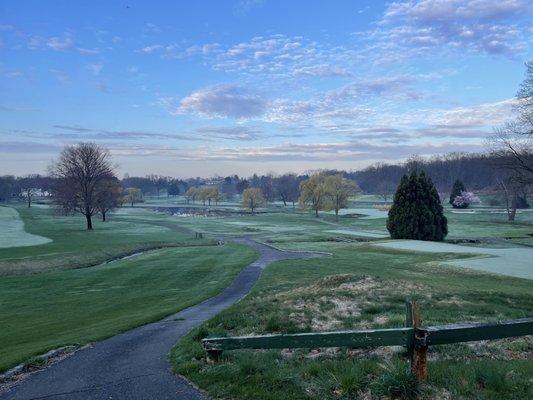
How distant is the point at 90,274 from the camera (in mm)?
31031

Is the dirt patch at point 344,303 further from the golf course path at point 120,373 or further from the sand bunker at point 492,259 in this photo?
the sand bunker at point 492,259

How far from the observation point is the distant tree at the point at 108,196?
77312mm

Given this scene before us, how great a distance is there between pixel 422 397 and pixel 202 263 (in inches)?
1152

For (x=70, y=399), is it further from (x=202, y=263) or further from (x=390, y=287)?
(x=202, y=263)

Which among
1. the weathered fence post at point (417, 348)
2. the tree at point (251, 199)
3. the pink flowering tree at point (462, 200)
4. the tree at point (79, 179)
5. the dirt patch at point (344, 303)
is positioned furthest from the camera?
the tree at point (251, 199)

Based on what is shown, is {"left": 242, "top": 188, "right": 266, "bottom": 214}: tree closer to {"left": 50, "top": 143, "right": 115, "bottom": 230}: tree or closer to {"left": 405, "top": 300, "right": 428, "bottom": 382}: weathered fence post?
{"left": 50, "top": 143, "right": 115, "bottom": 230}: tree

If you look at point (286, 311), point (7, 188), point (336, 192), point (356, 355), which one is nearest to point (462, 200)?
point (336, 192)

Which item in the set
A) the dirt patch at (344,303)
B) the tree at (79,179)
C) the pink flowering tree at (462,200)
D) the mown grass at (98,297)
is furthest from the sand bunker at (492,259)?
the pink flowering tree at (462,200)

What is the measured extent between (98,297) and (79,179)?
2173 inches

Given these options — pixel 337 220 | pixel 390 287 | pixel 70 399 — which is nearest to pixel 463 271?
pixel 390 287

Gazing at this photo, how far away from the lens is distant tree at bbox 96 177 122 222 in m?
77.3

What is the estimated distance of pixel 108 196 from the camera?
8262 cm

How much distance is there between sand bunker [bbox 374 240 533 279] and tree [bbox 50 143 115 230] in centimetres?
4807

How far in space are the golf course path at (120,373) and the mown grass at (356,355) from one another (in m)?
0.46
